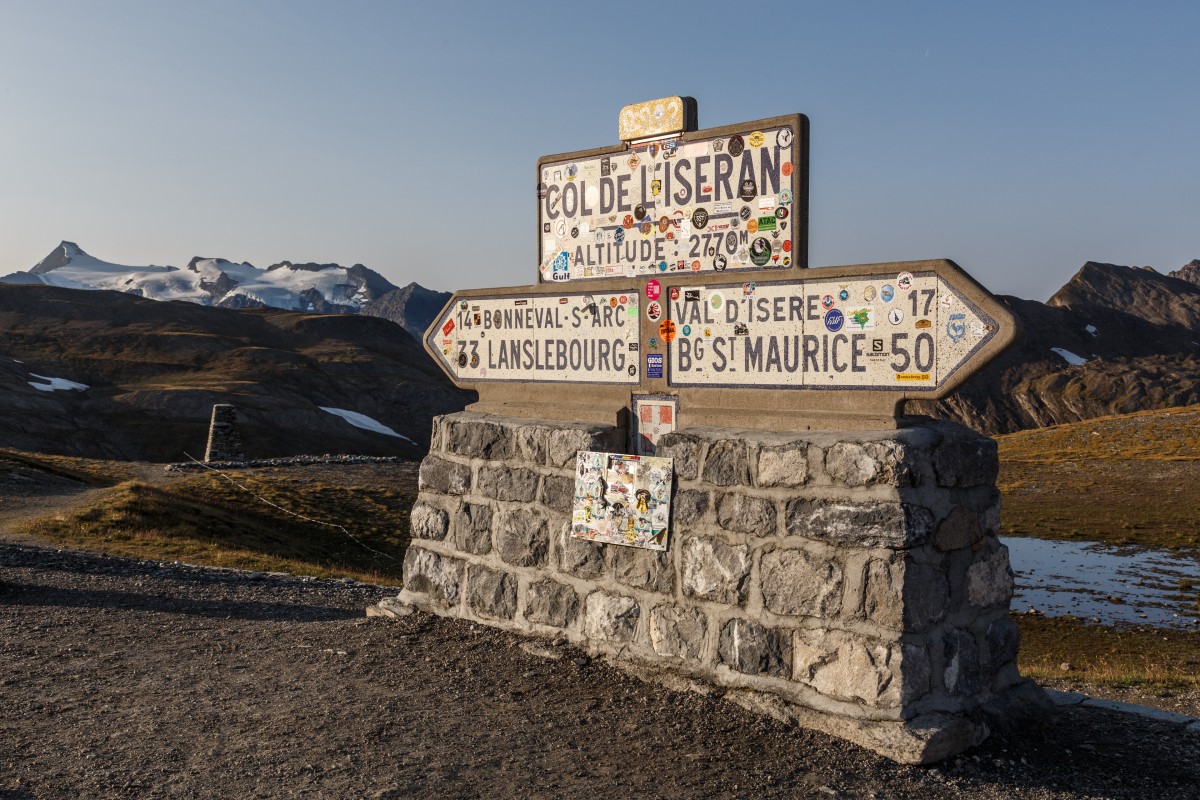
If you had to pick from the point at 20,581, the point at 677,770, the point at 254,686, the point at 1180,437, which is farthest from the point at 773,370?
the point at 1180,437

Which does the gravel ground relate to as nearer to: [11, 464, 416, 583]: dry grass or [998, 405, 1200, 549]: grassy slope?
[11, 464, 416, 583]: dry grass

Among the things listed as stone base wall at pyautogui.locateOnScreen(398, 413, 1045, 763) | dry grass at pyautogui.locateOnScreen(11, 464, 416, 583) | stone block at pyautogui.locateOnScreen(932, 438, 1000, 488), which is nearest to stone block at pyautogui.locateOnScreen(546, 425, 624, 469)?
stone base wall at pyautogui.locateOnScreen(398, 413, 1045, 763)

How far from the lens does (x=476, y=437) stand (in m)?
7.01

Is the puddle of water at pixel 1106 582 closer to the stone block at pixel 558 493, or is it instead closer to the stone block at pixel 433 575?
the stone block at pixel 433 575

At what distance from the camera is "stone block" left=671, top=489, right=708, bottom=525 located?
5.70 meters

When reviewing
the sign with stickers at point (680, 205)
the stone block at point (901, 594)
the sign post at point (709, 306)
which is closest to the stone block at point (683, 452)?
the sign post at point (709, 306)

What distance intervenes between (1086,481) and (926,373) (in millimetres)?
50621

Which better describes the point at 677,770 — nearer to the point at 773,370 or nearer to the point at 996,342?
the point at 773,370

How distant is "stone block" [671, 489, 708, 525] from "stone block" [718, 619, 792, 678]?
2.16ft

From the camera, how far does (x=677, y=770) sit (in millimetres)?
4664

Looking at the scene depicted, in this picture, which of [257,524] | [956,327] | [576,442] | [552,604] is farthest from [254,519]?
[956,327]

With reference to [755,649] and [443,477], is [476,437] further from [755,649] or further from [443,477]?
[755,649]

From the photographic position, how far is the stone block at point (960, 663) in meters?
5.07

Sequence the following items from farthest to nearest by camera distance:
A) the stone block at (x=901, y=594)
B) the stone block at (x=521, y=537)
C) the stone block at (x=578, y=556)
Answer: the stone block at (x=521, y=537) < the stone block at (x=578, y=556) < the stone block at (x=901, y=594)
